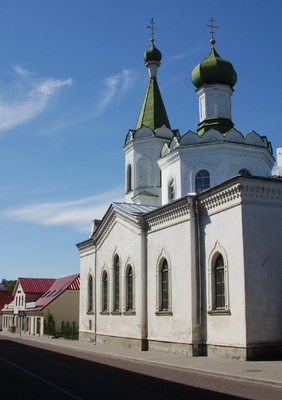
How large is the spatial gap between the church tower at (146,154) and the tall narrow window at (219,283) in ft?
33.0

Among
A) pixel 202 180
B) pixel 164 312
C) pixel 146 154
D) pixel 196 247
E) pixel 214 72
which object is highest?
pixel 214 72

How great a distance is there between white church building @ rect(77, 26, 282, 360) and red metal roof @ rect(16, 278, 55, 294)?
19.4 m

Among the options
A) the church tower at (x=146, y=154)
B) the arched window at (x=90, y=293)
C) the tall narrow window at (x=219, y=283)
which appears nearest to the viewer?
the tall narrow window at (x=219, y=283)

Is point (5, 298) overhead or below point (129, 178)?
below

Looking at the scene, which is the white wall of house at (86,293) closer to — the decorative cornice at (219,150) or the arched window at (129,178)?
the arched window at (129,178)

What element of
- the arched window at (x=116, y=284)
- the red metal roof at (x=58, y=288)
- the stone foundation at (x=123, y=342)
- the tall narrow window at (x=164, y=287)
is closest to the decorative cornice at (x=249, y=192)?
the tall narrow window at (x=164, y=287)

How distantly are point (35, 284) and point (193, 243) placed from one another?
34.5 m

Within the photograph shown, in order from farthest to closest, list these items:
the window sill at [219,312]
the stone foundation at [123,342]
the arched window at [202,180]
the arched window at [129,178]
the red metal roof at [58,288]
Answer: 1. the red metal roof at [58,288]
2. the arched window at [129,178]
3. the arched window at [202,180]
4. the stone foundation at [123,342]
5. the window sill at [219,312]

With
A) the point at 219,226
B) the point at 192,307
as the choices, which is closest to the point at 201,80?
the point at 219,226

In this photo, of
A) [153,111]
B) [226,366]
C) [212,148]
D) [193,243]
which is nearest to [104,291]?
[212,148]

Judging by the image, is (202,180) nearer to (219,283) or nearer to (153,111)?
(219,283)

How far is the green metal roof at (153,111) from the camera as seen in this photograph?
1179 inches

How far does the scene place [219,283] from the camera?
1836 cm

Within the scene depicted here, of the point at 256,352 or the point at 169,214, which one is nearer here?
the point at 256,352
